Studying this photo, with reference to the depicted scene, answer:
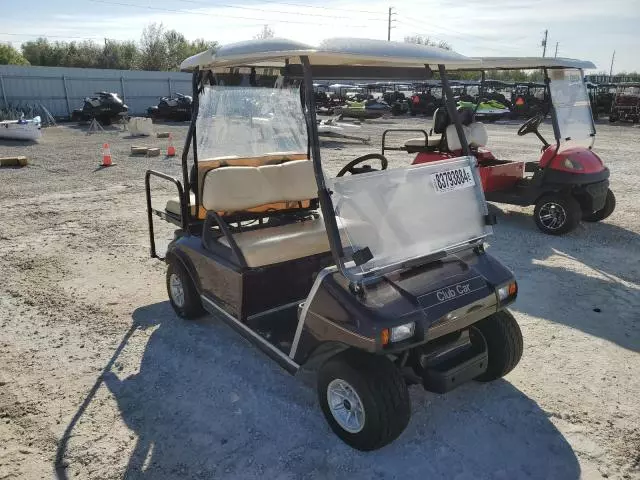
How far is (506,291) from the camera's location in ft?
9.20

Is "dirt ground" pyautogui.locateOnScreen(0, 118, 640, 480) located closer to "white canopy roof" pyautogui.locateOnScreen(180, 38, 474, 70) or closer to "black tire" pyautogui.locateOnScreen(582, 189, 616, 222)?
"black tire" pyautogui.locateOnScreen(582, 189, 616, 222)

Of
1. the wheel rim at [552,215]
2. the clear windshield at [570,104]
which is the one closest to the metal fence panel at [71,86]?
the clear windshield at [570,104]

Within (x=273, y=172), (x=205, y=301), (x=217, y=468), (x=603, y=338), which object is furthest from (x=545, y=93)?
(x=217, y=468)

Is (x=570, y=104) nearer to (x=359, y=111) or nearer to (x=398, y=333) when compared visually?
(x=398, y=333)

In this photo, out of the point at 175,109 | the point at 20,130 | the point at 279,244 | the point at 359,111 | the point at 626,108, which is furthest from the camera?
the point at 359,111

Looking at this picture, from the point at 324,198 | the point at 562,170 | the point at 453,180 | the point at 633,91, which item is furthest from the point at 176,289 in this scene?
the point at 633,91

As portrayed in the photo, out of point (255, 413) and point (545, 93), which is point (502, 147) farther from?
point (255, 413)

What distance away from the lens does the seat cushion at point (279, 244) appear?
330 centimetres

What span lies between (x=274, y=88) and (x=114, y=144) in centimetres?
1153

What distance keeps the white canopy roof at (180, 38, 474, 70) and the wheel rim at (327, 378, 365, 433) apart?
1.59 metres

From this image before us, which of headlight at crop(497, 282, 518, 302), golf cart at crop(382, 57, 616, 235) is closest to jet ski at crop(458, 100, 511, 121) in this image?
golf cart at crop(382, 57, 616, 235)

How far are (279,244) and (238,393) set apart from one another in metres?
0.97

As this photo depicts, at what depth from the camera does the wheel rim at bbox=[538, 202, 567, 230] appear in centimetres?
613

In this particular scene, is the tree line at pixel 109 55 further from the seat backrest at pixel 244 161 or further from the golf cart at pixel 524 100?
the seat backrest at pixel 244 161
